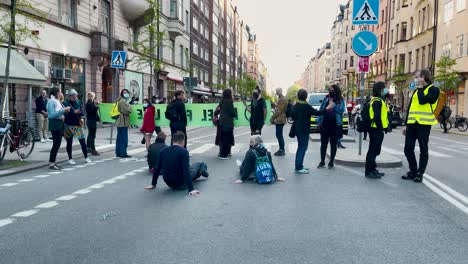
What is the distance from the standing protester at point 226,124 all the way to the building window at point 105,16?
1534 centimetres

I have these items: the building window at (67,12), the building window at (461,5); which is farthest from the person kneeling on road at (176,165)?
the building window at (461,5)

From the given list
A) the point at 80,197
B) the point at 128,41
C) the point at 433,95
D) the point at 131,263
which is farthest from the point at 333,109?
the point at 128,41

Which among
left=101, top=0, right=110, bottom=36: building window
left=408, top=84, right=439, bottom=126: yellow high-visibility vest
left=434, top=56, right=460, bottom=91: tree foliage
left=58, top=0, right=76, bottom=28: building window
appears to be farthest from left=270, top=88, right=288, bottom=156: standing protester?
left=434, top=56, right=460, bottom=91: tree foliage

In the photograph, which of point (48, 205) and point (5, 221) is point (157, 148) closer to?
point (48, 205)

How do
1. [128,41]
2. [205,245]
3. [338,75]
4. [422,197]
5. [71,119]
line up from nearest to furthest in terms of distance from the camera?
[205,245] → [422,197] → [71,119] → [128,41] → [338,75]

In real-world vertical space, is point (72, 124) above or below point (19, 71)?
below

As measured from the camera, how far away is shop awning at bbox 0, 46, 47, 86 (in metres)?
14.0

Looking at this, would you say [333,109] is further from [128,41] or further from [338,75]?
[338,75]

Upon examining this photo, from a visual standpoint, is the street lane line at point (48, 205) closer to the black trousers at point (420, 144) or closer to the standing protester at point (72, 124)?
the standing protester at point (72, 124)

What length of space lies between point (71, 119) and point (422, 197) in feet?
25.7

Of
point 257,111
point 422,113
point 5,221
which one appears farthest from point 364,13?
point 5,221

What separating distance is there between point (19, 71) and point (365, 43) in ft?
36.2

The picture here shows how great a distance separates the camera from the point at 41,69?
17.8 metres

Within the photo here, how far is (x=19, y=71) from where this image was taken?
48.0 feet
